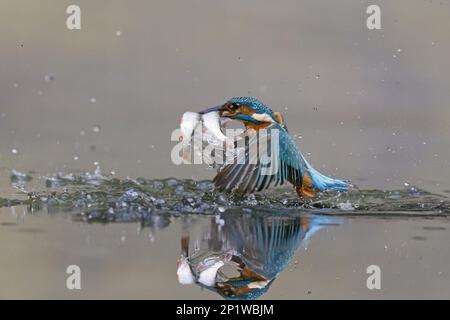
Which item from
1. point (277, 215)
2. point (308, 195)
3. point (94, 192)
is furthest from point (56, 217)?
point (308, 195)

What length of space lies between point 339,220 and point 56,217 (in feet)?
5.92

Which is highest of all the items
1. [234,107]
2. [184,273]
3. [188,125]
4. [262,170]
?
[234,107]

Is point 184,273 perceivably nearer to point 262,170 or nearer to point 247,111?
point 262,170

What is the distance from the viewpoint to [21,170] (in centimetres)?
916

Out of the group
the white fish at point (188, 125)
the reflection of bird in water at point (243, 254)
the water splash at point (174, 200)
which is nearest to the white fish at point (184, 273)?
the reflection of bird in water at point (243, 254)

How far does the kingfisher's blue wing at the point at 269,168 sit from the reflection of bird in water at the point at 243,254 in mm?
343

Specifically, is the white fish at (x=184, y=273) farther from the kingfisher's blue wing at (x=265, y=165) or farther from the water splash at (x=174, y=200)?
the kingfisher's blue wing at (x=265, y=165)

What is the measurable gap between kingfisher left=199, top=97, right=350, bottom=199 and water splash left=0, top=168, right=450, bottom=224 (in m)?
0.13

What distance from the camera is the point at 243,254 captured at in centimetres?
611

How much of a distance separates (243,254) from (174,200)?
1877 millimetres

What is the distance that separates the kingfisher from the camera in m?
7.57

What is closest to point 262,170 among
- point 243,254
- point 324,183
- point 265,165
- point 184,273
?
point 265,165

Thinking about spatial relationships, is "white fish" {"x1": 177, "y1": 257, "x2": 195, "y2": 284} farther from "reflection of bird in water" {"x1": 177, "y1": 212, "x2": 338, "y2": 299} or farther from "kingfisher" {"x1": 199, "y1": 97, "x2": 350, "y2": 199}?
"kingfisher" {"x1": 199, "y1": 97, "x2": 350, "y2": 199}

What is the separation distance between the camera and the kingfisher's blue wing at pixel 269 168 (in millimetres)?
7566
